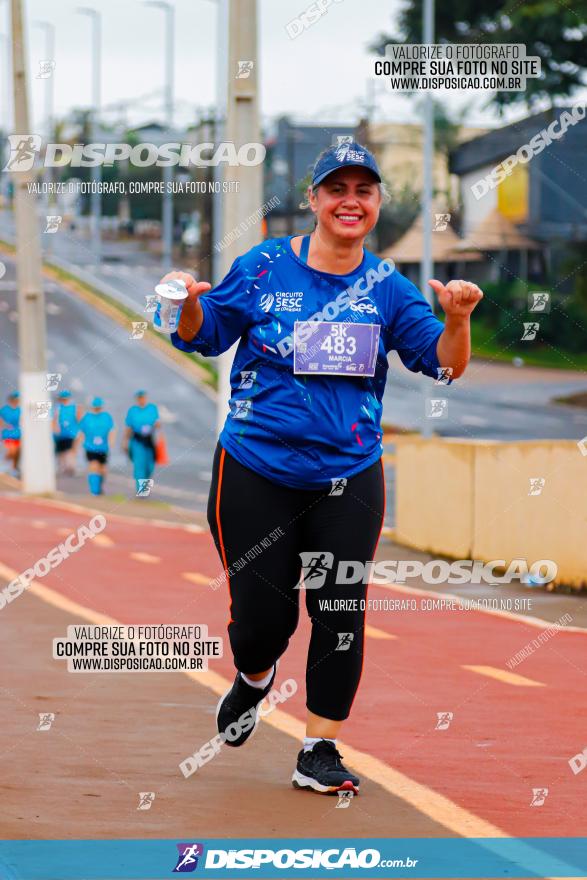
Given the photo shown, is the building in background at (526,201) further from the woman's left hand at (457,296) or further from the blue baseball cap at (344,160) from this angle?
the woman's left hand at (457,296)

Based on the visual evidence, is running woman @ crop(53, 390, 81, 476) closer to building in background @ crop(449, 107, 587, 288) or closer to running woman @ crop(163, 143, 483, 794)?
running woman @ crop(163, 143, 483, 794)

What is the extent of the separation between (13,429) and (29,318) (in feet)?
7.47

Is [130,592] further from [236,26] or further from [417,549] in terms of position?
[236,26]

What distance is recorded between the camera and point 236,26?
15.7 metres

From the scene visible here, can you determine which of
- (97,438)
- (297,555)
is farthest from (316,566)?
(97,438)

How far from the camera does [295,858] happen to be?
4957mm

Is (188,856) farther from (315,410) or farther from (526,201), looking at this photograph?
(526,201)

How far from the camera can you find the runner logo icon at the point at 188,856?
4836 mm

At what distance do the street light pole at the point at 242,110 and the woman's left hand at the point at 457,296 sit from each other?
1000 cm

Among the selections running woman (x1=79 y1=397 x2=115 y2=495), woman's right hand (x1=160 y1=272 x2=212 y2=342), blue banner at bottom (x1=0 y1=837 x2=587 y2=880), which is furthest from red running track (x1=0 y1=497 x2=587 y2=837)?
running woman (x1=79 y1=397 x2=115 y2=495)

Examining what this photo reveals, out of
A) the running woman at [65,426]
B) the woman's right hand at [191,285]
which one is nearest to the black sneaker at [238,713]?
the woman's right hand at [191,285]

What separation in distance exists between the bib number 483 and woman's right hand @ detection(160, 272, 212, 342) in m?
0.40

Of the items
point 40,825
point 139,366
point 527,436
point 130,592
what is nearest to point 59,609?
point 130,592

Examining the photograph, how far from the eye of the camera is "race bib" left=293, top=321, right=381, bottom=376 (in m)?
5.72
